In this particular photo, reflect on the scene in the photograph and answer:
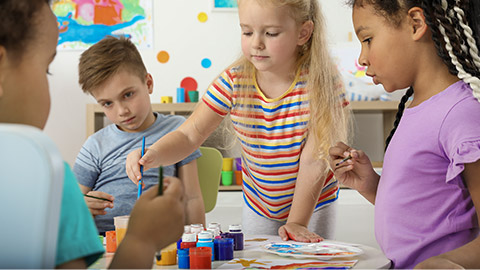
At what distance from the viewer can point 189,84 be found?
3.38 meters

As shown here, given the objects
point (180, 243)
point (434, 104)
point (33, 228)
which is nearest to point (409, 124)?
point (434, 104)

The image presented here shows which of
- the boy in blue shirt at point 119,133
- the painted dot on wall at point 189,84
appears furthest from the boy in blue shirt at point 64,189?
the painted dot on wall at point 189,84

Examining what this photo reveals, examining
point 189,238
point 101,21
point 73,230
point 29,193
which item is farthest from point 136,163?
point 101,21

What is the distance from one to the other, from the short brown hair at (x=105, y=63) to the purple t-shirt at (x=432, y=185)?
984 millimetres

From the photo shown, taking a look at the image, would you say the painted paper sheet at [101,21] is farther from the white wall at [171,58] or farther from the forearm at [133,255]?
the forearm at [133,255]

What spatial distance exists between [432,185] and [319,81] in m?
0.55

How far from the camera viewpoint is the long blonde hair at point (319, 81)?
1349 millimetres

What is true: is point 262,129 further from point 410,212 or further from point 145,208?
point 145,208

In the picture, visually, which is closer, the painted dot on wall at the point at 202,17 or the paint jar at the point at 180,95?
the paint jar at the point at 180,95

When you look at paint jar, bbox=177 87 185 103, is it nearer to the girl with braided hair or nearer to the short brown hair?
the short brown hair

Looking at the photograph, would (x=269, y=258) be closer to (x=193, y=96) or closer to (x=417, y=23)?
(x=417, y=23)

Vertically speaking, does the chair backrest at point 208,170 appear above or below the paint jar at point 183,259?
above

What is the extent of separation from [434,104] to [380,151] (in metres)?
2.44

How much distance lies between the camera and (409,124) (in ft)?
3.17
